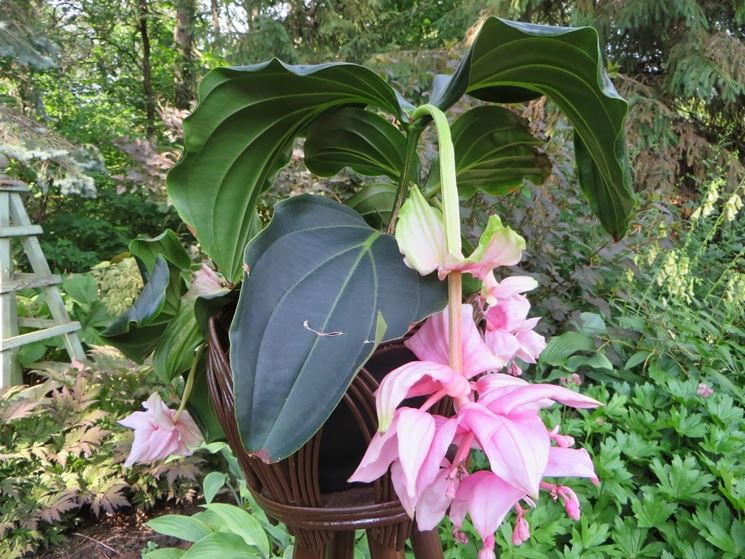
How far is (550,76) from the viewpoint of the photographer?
370 millimetres

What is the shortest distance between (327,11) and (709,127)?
310cm

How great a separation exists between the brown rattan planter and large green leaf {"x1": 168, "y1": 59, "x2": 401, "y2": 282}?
0.25ft

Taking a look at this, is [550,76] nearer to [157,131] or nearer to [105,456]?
[105,456]

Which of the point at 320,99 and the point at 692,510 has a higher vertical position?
the point at 320,99

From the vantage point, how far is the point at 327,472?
400 mm

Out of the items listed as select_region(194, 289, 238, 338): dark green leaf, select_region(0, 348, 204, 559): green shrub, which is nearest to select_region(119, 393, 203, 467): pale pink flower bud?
select_region(194, 289, 238, 338): dark green leaf

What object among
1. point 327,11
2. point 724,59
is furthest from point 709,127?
point 327,11

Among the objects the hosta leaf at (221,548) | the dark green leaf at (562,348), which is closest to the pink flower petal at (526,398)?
the hosta leaf at (221,548)

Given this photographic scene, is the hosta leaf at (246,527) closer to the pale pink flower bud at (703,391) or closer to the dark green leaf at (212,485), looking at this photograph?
the dark green leaf at (212,485)

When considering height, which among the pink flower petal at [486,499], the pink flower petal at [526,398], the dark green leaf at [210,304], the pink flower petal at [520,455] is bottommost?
the pink flower petal at [486,499]

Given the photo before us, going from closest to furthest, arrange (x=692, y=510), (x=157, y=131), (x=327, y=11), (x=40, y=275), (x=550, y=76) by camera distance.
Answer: (x=550, y=76), (x=692, y=510), (x=40, y=275), (x=327, y=11), (x=157, y=131)

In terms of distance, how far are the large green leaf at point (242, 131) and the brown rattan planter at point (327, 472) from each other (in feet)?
0.25

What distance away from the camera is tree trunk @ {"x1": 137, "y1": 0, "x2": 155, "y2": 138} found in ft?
17.0

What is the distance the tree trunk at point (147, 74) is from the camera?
17.0 feet
